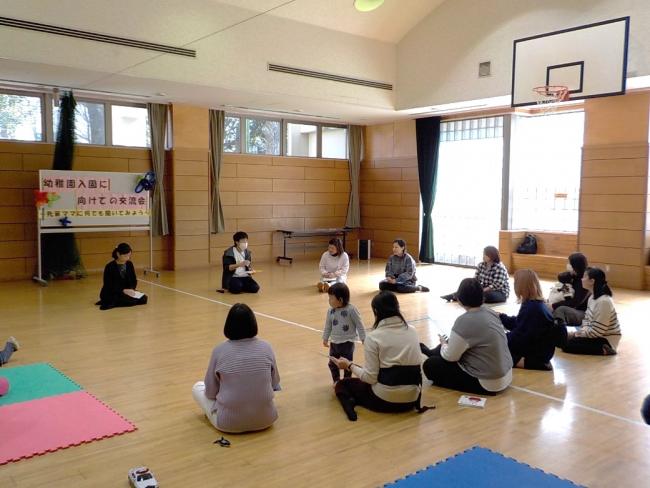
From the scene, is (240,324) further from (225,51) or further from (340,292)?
(225,51)

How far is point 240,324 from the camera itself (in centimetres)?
350

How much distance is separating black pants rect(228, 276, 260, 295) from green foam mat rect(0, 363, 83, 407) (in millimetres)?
3678

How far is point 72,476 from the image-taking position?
120 inches

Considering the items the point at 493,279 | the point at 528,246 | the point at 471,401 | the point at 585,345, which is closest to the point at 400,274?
the point at 493,279

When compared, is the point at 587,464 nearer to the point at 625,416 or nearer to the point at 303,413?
the point at 625,416

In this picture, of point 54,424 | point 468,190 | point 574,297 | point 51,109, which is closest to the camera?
point 54,424

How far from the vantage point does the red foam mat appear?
3.39 meters

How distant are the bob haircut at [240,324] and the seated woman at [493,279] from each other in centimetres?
498

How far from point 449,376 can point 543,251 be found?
7150 millimetres

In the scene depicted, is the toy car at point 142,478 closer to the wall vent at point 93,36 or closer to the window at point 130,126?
the wall vent at point 93,36

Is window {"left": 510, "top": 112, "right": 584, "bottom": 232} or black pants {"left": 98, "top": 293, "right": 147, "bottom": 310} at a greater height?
window {"left": 510, "top": 112, "right": 584, "bottom": 232}

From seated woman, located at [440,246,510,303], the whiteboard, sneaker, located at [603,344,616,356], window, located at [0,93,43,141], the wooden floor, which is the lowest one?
the wooden floor

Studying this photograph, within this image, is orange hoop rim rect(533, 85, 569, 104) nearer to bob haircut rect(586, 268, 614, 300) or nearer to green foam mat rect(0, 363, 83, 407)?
bob haircut rect(586, 268, 614, 300)

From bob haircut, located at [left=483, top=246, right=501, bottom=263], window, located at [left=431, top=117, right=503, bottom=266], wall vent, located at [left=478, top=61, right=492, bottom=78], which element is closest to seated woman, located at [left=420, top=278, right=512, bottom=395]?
bob haircut, located at [left=483, top=246, right=501, bottom=263]
